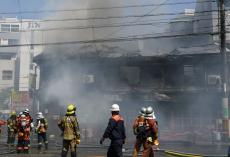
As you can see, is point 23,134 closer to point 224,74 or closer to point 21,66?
point 224,74

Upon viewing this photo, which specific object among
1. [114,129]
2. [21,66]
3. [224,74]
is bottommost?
[114,129]

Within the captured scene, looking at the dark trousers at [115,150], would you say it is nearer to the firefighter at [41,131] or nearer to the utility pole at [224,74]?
the firefighter at [41,131]

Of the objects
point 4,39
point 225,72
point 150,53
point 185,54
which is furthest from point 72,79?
point 4,39

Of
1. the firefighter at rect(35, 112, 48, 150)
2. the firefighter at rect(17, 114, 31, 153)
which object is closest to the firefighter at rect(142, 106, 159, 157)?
the firefighter at rect(17, 114, 31, 153)

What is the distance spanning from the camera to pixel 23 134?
15.1 metres

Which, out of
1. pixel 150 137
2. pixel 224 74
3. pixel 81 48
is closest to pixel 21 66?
pixel 81 48

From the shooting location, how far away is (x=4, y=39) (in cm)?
9106

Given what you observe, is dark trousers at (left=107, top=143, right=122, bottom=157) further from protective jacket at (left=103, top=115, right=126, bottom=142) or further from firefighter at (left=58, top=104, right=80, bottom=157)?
firefighter at (left=58, top=104, right=80, bottom=157)

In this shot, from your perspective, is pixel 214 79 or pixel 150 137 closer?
pixel 150 137

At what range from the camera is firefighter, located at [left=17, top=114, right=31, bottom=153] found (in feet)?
49.3

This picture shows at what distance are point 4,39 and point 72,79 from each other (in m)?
61.5

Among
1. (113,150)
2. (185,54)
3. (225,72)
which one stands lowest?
(113,150)

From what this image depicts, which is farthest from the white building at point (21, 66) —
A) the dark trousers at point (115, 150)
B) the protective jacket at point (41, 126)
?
the dark trousers at point (115, 150)

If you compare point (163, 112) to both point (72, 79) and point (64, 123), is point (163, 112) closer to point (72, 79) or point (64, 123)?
point (72, 79)
